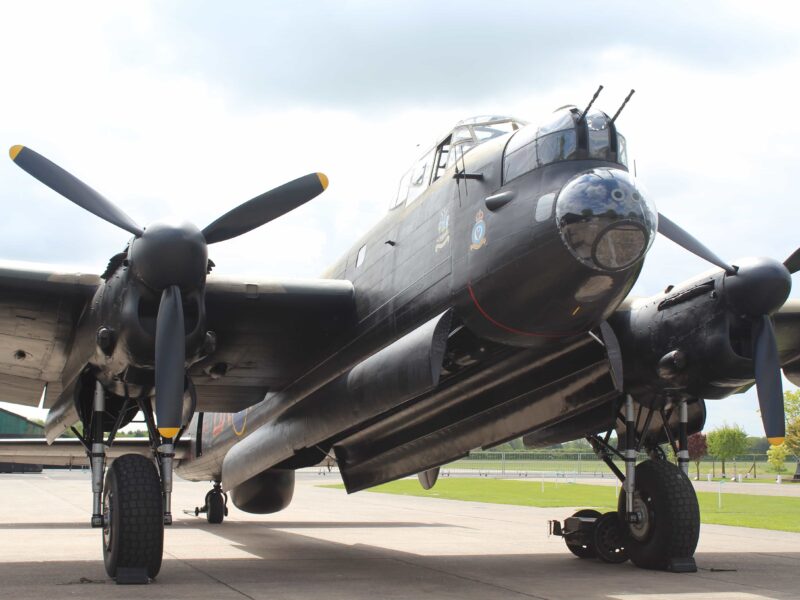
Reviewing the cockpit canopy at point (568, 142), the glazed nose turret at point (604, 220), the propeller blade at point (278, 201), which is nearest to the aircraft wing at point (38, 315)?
the propeller blade at point (278, 201)

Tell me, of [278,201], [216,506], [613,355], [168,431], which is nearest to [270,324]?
[278,201]

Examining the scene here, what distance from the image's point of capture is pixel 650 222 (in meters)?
7.80

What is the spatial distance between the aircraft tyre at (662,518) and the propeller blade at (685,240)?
2.68 metres

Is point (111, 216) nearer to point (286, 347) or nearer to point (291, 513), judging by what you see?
point (286, 347)

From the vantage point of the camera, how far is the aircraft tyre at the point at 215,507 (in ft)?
65.7

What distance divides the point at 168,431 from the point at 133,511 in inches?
36.4

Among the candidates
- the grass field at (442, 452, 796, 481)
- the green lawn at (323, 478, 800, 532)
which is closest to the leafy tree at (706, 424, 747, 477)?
the grass field at (442, 452, 796, 481)

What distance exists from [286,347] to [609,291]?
5.15 meters

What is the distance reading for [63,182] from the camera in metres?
10.4

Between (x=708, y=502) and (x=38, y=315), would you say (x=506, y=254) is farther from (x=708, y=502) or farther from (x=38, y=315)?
(x=708, y=502)

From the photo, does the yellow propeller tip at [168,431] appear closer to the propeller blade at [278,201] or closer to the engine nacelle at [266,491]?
the propeller blade at [278,201]

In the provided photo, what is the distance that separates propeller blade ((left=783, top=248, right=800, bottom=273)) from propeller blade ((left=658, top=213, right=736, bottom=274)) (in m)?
1.20

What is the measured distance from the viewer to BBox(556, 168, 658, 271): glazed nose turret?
7582mm

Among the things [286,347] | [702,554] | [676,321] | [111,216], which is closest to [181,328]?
[111,216]
